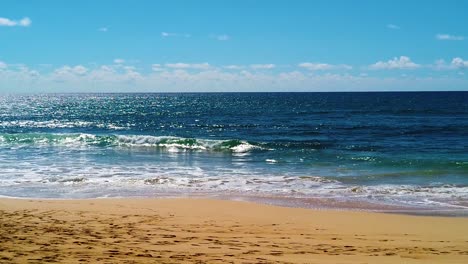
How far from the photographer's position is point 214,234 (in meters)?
8.19

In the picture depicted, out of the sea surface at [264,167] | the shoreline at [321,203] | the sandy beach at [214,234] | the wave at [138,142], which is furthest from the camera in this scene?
the wave at [138,142]

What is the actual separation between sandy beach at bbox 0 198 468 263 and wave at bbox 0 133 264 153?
1526 cm

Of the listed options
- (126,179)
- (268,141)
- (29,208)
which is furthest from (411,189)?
(268,141)

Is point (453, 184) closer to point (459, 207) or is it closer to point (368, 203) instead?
point (459, 207)

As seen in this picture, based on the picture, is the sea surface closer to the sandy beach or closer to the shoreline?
the shoreline

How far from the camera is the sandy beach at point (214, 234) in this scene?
22.0 ft

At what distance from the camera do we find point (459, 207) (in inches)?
442

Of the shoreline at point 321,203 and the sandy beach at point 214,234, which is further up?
the sandy beach at point 214,234

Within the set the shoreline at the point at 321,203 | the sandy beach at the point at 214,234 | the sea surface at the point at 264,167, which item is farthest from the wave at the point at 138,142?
the sandy beach at the point at 214,234

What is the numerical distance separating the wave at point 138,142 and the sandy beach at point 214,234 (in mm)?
15265

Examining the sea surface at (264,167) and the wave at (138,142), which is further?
the wave at (138,142)

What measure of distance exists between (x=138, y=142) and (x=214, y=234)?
74.7 feet

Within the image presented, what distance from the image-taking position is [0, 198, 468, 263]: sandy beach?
22.0 feet

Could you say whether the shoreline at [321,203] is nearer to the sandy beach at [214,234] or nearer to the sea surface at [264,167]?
the sea surface at [264,167]
